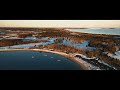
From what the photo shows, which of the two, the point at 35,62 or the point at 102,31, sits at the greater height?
the point at 102,31

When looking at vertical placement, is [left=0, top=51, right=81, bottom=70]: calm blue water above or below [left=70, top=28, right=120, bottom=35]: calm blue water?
below

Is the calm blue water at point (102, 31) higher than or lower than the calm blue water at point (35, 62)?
higher

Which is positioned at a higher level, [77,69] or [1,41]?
[1,41]

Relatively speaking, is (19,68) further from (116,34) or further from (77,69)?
(116,34)
